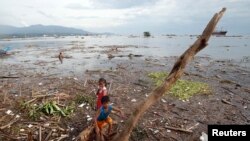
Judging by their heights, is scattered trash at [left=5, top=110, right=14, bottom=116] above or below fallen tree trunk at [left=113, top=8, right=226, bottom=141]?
below

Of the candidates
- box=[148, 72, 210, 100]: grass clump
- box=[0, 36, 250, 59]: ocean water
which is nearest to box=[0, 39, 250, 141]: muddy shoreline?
box=[148, 72, 210, 100]: grass clump

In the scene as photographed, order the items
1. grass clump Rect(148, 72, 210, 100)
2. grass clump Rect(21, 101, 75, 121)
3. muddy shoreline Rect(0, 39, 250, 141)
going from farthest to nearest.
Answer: grass clump Rect(148, 72, 210, 100)
grass clump Rect(21, 101, 75, 121)
muddy shoreline Rect(0, 39, 250, 141)

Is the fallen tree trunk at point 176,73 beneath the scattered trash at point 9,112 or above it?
above

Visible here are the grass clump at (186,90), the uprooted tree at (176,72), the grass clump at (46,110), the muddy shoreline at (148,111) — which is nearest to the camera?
the uprooted tree at (176,72)

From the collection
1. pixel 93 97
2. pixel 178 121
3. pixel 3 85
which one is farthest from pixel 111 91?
pixel 3 85

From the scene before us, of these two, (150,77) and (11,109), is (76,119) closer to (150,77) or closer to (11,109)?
(11,109)

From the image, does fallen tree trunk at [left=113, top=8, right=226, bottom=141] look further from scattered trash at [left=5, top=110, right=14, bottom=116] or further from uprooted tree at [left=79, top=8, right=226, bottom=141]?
scattered trash at [left=5, top=110, right=14, bottom=116]

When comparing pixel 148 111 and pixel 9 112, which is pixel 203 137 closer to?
pixel 148 111

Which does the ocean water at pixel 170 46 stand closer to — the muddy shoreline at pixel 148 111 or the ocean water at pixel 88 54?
the ocean water at pixel 88 54

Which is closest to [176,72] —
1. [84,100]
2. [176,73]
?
[176,73]

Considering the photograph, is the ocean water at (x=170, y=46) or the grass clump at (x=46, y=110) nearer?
the grass clump at (x=46, y=110)

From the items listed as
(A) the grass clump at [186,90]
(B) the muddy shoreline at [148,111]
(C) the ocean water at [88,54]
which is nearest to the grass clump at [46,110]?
(B) the muddy shoreline at [148,111]

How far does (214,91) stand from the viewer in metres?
14.6

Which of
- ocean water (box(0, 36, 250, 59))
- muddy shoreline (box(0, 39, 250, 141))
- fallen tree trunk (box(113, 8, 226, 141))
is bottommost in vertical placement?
muddy shoreline (box(0, 39, 250, 141))
